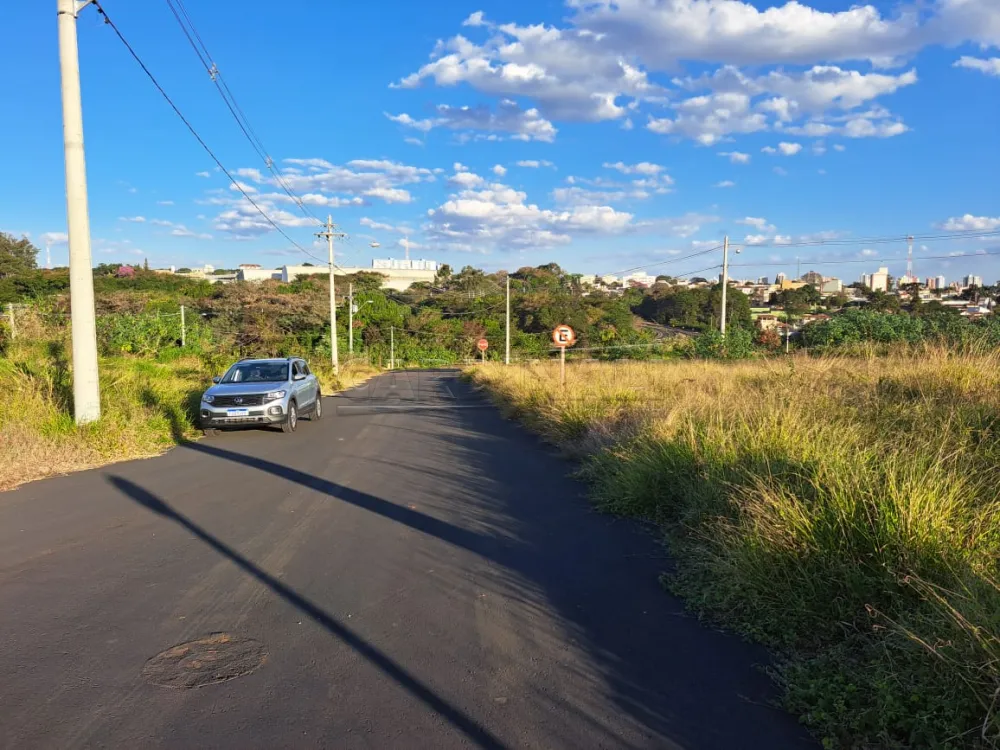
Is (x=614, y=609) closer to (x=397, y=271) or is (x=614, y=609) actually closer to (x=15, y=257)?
(x=15, y=257)

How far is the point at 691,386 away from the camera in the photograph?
1328 cm

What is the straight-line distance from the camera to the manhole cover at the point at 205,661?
3834mm

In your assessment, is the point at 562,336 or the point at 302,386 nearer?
the point at 302,386

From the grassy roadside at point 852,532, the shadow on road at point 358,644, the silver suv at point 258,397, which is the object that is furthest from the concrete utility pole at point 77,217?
the grassy roadside at point 852,532

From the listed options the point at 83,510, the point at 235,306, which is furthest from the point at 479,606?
the point at 235,306

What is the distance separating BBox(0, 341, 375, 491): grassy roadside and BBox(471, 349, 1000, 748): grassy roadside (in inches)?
315

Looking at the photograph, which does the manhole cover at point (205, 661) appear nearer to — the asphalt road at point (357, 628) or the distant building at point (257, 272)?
the asphalt road at point (357, 628)

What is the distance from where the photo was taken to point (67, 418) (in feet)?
38.7

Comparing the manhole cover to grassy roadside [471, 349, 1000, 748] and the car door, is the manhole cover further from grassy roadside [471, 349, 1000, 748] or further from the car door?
the car door

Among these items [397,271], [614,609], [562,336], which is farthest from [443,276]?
[614,609]

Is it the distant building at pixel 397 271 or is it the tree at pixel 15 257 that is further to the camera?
the distant building at pixel 397 271

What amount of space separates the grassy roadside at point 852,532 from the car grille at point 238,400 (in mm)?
7966

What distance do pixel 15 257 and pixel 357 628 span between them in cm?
7932

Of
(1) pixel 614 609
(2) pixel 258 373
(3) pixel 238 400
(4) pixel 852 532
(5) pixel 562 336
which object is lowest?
(1) pixel 614 609
